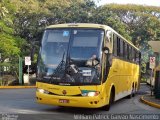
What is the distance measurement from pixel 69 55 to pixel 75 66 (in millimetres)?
453

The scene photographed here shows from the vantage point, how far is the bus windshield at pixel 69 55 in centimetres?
1411

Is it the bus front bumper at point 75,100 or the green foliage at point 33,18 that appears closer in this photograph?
the bus front bumper at point 75,100

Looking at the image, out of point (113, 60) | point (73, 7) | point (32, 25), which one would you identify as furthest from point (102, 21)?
point (113, 60)

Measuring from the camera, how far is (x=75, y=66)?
14.2 metres

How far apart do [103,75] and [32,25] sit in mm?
28706

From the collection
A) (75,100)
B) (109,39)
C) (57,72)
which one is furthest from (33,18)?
(75,100)

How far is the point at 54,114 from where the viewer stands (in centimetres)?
A: 1432

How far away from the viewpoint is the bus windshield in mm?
14106

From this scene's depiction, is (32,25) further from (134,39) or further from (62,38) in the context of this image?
(62,38)

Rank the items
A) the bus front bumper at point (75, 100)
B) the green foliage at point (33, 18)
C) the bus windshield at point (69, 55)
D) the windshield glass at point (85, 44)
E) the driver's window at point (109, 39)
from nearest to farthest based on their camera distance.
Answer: the bus front bumper at point (75, 100)
the bus windshield at point (69, 55)
the windshield glass at point (85, 44)
the driver's window at point (109, 39)
the green foliage at point (33, 18)

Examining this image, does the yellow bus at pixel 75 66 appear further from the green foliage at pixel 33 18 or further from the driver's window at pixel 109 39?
the green foliage at pixel 33 18

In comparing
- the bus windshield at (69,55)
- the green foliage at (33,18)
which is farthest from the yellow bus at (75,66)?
the green foliage at (33,18)

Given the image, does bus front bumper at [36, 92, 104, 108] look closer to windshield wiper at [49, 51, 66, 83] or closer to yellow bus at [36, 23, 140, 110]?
yellow bus at [36, 23, 140, 110]

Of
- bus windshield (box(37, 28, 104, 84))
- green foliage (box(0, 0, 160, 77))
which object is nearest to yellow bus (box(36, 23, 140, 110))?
bus windshield (box(37, 28, 104, 84))
